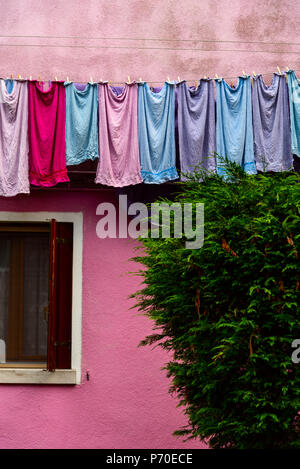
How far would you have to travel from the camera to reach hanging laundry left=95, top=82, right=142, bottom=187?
7.97 m

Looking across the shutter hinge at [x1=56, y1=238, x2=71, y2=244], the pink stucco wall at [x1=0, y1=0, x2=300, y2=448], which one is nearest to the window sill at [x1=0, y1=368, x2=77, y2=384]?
the pink stucco wall at [x1=0, y1=0, x2=300, y2=448]

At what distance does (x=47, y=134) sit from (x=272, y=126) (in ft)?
9.18

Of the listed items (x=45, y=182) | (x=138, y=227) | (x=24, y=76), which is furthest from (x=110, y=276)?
(x=24, y=76)

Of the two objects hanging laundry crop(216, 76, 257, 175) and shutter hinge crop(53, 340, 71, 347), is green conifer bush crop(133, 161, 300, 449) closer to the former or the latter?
hanging laundry crop(216, 76, 257, 175)

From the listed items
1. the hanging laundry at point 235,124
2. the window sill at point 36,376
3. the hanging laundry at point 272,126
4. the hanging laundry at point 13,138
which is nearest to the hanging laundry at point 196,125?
the hanging laundry at point 235,124

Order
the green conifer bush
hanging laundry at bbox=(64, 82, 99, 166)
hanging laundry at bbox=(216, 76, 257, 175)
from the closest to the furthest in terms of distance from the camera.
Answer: the green conifer bush, hanging laundry at bbox=(64, 82, 99, 166), hanging laundry at bbox=(216, 76, 257, 175)

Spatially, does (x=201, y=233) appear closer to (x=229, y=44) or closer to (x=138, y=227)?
(x=138, y=227)

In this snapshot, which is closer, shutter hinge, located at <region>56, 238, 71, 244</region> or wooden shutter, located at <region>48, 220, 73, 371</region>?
wooden shutter, located at <region>48, 220, 73, 371</region>

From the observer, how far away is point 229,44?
8.94m

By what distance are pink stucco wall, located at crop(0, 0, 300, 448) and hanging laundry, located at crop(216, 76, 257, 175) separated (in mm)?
678

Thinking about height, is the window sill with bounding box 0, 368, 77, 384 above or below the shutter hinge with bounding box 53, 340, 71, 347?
below

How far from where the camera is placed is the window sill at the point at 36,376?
810cm

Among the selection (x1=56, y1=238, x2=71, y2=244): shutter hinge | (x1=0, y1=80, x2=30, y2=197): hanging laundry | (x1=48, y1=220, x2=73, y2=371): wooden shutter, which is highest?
(x1=0, y1=80, x2=30, y2=197): hanging laundry

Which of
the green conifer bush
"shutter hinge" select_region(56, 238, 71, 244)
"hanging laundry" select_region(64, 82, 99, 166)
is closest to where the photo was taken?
the green conifer bush
